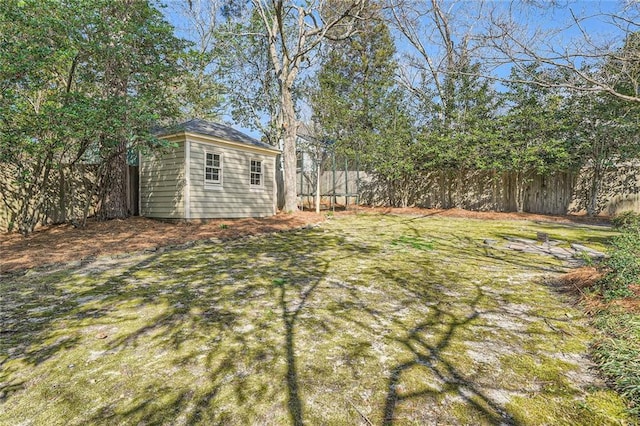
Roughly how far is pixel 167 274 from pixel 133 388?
2.53 metres

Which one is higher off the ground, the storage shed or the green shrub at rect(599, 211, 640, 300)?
the storage shed

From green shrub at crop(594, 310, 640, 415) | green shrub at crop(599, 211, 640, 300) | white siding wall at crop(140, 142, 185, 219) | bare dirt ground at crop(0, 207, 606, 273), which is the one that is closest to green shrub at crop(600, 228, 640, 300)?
green shrub at crop(599, 211, 640, 300)

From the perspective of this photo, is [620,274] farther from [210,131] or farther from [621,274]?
[210,131]

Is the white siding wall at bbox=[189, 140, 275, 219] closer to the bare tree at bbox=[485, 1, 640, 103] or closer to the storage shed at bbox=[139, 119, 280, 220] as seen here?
the storage shed at bbox=[139, 119, 280, 220]

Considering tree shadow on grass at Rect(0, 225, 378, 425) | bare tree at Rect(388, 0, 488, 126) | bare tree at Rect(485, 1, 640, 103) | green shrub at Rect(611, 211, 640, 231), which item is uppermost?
bare tree at Rect(388, 0, 488, 126)

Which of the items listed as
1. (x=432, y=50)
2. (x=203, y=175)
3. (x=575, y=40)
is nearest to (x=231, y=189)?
(x=203, y=175)

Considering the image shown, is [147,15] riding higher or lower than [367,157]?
higher

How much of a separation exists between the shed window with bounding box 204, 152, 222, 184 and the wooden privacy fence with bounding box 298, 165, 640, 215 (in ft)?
13.9

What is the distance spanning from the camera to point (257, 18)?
14.8m

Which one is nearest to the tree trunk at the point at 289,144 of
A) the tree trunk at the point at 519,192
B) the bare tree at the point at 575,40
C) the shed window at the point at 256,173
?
the shed window at the point at 256,173

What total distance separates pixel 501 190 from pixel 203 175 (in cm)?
1124

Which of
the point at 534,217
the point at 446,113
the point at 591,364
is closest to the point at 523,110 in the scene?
the point at 446,113

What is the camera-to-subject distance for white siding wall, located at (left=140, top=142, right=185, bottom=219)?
9.08 m

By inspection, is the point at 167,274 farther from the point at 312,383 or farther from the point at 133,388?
the point at 312,383
